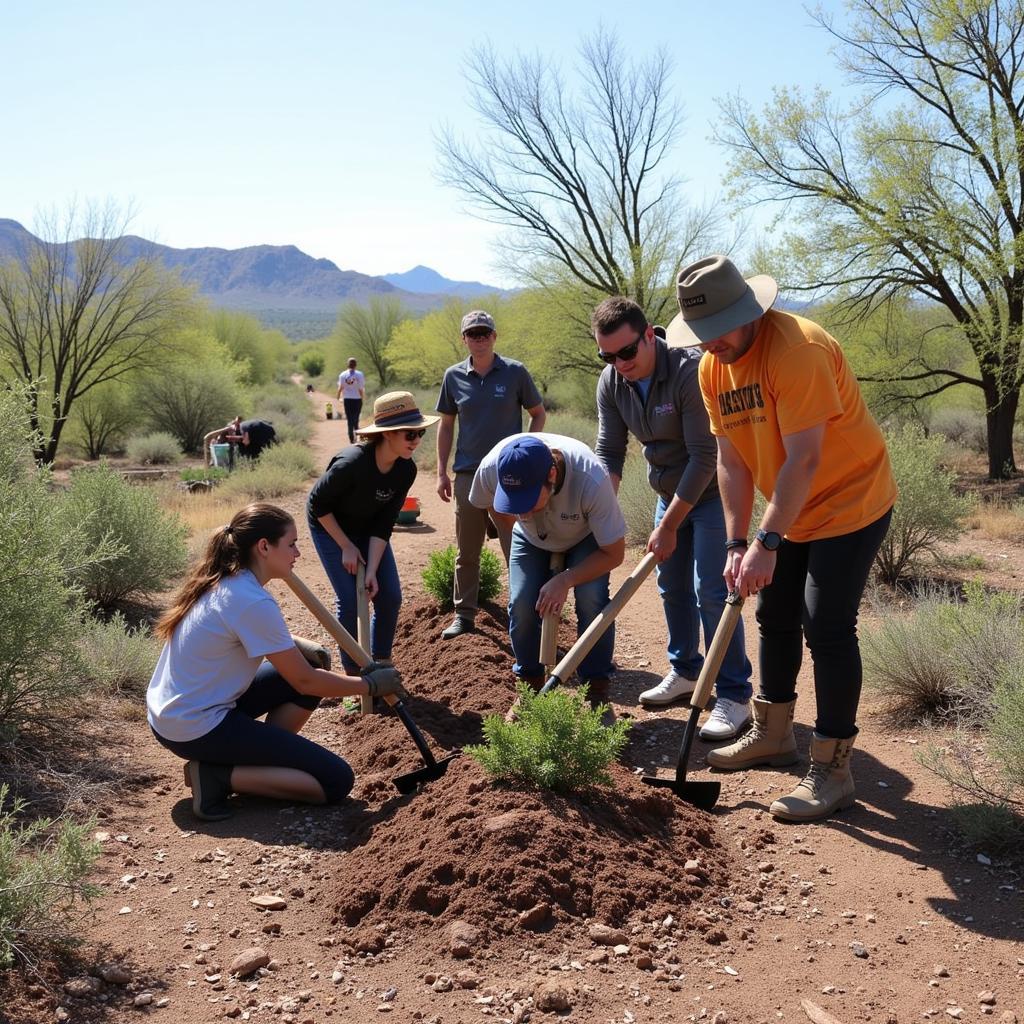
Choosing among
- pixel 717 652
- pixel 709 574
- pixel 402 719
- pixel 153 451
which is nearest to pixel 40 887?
pixel 402 719

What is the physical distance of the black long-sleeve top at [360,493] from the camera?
205 inches

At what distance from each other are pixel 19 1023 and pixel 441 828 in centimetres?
143

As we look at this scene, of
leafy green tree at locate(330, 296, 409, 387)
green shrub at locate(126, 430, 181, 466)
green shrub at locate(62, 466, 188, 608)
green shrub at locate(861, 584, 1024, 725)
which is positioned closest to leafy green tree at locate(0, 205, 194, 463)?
green shrub at locate(126, 430, 181, 466)

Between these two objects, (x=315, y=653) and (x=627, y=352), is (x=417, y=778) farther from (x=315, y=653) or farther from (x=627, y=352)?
(x=627, y=352)

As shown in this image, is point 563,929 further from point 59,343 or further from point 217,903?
point 59,343

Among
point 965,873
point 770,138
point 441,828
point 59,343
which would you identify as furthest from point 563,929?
point 59,343

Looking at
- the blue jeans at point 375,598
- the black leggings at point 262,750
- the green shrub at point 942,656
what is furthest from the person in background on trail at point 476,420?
the green shrub at point 942,656

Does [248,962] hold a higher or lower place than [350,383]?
lower

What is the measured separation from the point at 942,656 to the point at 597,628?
2.02 meters

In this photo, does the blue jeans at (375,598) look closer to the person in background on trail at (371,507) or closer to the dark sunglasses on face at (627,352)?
the person in background on trail at (371,507)

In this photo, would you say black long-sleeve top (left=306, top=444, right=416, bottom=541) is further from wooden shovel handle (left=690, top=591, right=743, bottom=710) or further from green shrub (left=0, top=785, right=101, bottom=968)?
green shrub (left=0, top=785, right=101, bottom=968)

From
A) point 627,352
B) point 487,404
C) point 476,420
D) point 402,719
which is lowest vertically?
point 402,719

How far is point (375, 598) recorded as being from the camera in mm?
5398

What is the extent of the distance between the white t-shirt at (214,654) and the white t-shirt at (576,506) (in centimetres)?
117
